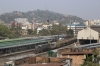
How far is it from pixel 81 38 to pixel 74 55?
72.2 feet

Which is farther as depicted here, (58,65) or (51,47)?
(51,47)

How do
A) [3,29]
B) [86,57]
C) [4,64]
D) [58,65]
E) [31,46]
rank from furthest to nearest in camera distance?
[3,29] → [31,46] → [4,64] → [86,57] → [58,65]

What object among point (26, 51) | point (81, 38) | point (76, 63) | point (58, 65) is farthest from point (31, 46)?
point (58, 65)

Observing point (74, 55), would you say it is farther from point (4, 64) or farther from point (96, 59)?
point (4, 64)

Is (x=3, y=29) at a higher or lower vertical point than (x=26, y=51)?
higher

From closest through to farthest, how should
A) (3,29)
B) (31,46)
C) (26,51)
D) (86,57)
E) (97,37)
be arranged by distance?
1. (86,57)
2. (26,51)
3. (31,46)
4. (97,37)
5. (3,29)

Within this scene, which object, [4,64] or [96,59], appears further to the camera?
[4,64]

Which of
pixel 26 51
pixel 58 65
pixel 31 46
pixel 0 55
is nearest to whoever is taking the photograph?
pixel 58 65

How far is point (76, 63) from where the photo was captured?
52.3 feet

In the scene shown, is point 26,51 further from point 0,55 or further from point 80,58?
point 80,58

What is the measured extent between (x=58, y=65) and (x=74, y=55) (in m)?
5.40

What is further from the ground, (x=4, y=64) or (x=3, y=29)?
(x=3, y=29)

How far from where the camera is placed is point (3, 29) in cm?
5219

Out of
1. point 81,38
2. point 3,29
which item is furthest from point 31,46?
point 3,29
